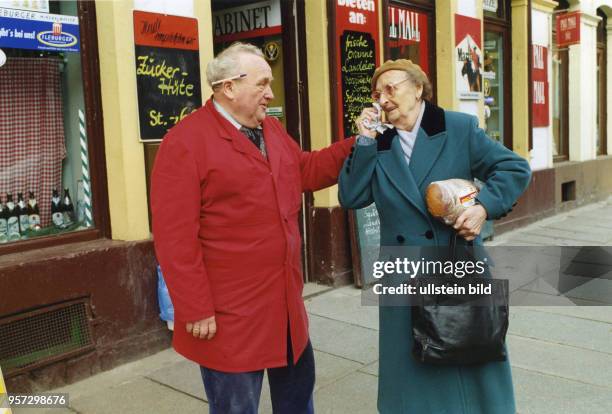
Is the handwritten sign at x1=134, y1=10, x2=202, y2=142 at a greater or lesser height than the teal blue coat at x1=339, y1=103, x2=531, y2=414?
greater

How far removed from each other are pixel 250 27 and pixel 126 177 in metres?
2.62

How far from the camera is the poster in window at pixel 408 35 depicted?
7.33 meters

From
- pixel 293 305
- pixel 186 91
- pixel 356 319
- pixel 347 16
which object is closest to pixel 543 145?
pixel 347 16

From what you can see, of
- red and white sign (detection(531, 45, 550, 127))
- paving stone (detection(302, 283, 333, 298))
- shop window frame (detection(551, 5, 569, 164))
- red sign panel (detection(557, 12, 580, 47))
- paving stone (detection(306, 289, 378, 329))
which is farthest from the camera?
shop window frame (detection(551, 5, 569, 164))

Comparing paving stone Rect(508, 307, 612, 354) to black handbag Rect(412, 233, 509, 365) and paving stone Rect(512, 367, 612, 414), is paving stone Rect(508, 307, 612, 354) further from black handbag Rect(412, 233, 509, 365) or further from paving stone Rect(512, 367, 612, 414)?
black handbag Rect(412, 233, 509, 365)

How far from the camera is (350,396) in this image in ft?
12.6

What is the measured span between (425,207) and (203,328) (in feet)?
3.24

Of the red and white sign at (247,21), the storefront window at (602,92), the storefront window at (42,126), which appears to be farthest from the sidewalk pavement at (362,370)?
the storefront window at (602,92)

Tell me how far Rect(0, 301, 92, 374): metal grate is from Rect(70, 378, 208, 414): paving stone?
15.0 inches

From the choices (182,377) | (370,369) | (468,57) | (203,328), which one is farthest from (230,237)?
(468,57)

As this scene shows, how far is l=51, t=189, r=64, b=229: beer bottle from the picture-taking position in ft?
14.8

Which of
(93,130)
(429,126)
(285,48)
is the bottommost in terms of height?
(429,126)

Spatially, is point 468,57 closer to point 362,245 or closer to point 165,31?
point 362,245

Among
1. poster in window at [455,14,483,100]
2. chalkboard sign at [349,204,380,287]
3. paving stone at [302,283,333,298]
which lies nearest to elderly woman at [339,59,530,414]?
paving stone at [302,283,333,298]
